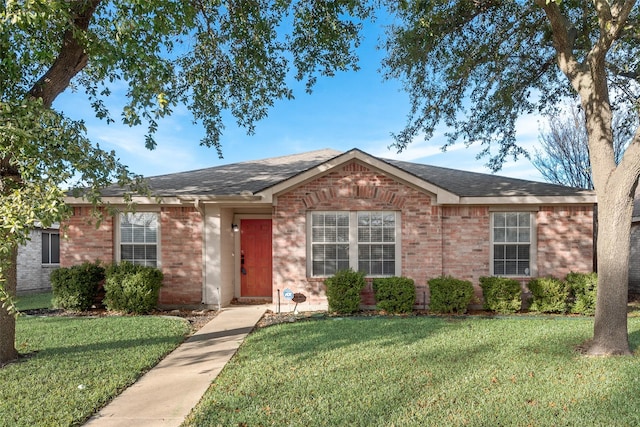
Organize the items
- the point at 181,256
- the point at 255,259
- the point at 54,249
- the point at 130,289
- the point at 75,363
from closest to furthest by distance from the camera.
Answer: the point at 75,363 → the point at 130,289 → the point at 181,256 → the point at 255,259 → the point at 54,249

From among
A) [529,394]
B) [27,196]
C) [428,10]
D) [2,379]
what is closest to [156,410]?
[2,379]

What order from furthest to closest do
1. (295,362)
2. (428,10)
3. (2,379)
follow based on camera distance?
(428,10)
(295,362)
(2,379)

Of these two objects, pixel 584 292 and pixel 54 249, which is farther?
pixel 54 249

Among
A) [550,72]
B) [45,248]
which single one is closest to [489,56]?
[550,72]

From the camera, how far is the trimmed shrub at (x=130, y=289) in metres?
9.74

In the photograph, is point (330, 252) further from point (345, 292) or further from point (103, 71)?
point (103, 71)

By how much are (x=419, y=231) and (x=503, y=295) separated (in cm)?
251

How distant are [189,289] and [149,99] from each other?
606 centimetres

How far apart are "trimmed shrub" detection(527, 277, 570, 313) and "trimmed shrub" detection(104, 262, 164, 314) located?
9.39m

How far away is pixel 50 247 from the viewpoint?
17094mm

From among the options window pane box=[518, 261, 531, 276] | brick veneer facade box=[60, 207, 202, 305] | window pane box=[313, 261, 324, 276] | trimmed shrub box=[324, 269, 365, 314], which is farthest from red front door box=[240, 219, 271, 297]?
window pane box=[518, 261, 531, 276]

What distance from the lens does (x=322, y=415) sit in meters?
4.19

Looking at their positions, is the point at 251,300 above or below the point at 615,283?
below

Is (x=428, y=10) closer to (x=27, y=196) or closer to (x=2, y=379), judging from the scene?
(x=27, y=196)
